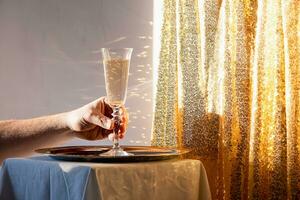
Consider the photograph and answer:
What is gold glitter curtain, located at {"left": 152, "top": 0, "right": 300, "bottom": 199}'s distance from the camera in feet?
6.09

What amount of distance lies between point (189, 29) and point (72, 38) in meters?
0.77

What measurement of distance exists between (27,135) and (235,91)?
764 mm

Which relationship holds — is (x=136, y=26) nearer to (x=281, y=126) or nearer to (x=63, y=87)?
(x=63, y=87)

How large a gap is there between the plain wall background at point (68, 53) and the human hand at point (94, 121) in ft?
2.30

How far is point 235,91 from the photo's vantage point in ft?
6.44

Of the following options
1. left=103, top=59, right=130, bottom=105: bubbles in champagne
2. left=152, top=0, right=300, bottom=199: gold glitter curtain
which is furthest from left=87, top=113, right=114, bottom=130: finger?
left=152, top=0, right=300, bottom=199: gold glitter curtain

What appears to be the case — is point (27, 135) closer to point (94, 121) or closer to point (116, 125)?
point (94, 121)

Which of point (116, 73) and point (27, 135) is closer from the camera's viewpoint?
point (116, 73)

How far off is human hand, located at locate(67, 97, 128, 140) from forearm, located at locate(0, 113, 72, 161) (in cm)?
12

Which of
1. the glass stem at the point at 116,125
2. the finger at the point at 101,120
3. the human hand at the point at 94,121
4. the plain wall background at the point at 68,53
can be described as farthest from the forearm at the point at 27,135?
the plain wall background at the point at 68,53

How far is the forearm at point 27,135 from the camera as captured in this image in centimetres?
187

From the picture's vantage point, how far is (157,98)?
221cm

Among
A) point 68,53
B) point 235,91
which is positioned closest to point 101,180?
point 235,91

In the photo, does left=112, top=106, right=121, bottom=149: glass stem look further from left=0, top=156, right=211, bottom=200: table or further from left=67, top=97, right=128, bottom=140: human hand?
left=0, top=156, right=211, bottom=200: table
